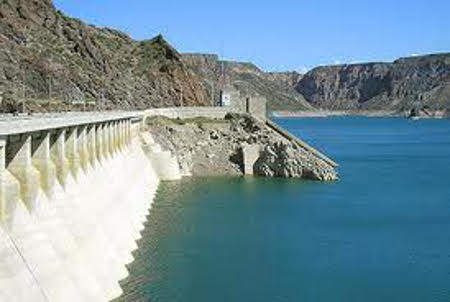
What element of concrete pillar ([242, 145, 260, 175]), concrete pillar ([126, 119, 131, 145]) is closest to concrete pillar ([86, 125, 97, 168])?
concrete pillar ([126, 119, 131, 145])

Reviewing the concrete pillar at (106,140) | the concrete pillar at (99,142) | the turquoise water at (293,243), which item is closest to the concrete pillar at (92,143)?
the concrete pillar at (99,142)

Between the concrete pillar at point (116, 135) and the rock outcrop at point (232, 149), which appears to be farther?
the rock outcrop at point (232, 149)

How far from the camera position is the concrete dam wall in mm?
20641

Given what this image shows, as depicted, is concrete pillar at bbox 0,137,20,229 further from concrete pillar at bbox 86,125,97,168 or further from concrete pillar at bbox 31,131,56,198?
concrete pillar at bbox 86,125,97,168

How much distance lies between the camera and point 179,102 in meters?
135

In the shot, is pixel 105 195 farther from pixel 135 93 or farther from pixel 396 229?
pixel 135 93

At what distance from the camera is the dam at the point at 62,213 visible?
20.7m

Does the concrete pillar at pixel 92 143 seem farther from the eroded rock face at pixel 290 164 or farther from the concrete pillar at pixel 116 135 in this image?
the eroded rock face at pixel 290 164

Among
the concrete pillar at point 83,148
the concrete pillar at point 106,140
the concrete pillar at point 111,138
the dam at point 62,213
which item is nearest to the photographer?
the dam at point 62,213

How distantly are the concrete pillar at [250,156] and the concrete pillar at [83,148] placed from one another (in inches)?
1366

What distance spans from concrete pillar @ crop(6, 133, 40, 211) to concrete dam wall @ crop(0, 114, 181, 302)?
33 millimetres

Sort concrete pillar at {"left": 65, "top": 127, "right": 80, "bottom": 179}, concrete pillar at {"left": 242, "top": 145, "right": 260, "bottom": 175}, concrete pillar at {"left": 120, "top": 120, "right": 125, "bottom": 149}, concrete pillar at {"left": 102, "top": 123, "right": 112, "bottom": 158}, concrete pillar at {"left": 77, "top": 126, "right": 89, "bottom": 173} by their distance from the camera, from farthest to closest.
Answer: concrete pillar at {"left": 242, "top": 145, "right": 260, "bottom": 175} → concrete pillar at {"left": 120, "top": 120, "right": 125, "bottom": 149} → concrete pillar at {"left": 102, "top": 123, "right": 112, "bottom": 158} → concrete pillar at {"left": 77, "top": 126, "right": 89, "bottom": 173} → concrete pillar at {"left": 65, "top": 127, "right": 80, "bottom": 179}

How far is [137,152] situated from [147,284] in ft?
108

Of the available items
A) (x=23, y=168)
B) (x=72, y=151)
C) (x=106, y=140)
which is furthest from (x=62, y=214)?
(x=106, y=140)
